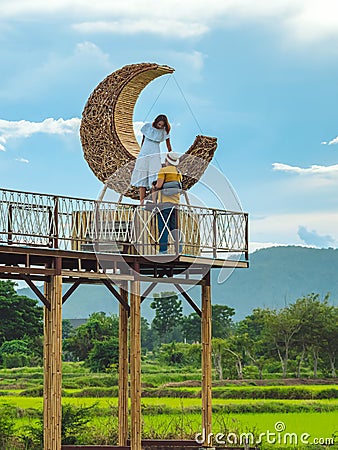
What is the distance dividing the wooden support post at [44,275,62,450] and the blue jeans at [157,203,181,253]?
161 centimetres

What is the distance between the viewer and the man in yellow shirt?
43.9ft

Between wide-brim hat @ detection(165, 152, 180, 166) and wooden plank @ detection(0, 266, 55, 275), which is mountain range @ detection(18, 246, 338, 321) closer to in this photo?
wide-brim hat @ detection(165, 152, 180, 166)

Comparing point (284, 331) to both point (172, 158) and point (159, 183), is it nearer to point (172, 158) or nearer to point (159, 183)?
point (172, 158)

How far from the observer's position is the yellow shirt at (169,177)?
13.8 m

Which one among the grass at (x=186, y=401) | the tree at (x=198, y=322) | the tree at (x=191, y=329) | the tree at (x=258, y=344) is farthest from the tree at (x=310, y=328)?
the tree at (x=191, y=329)

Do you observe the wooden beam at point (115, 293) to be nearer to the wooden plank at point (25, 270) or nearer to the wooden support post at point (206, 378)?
the wooden support post at point (206, 378)

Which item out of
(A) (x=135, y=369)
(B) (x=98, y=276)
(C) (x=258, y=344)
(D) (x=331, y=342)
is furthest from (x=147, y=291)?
(C) (x=258, y=344)

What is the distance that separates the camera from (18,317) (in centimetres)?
3284

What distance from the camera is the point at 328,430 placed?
23.6 m

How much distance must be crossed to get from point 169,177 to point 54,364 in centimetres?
313

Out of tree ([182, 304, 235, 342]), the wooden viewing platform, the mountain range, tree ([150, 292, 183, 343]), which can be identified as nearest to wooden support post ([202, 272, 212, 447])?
the wooden viewing platform

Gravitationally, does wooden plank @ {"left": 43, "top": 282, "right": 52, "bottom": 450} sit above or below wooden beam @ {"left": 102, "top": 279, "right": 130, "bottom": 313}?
below

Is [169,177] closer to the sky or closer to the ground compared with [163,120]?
closer to the ground

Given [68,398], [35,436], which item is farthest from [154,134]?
[68,398]
